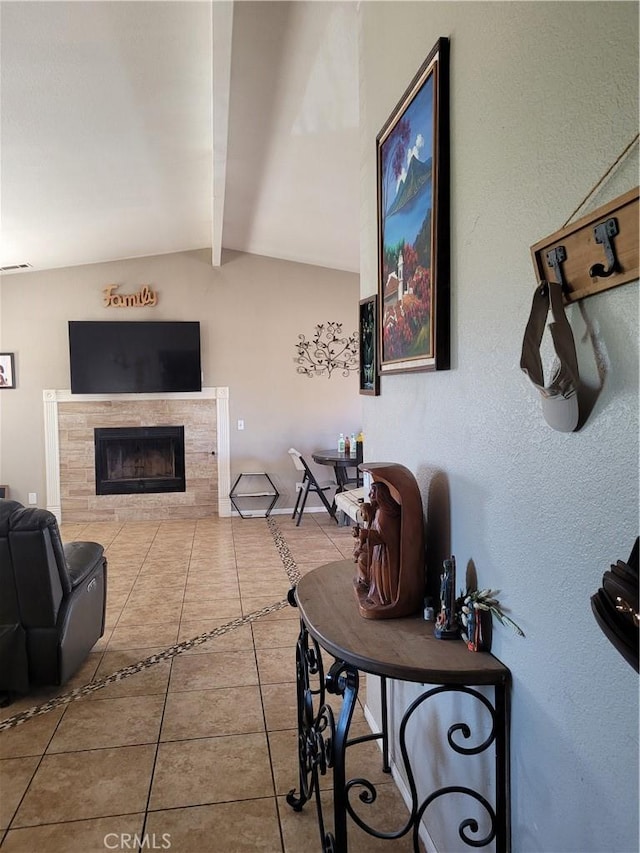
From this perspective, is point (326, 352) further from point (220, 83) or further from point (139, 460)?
point (220, 83)

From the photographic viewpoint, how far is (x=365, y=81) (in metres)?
2.28

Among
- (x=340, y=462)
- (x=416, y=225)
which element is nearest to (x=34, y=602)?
(x=416, y=225)

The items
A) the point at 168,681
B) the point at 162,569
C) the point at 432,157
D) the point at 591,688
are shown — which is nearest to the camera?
the point at 591,688

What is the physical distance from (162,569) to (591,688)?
14.3 feet

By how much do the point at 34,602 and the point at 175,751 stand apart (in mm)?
939

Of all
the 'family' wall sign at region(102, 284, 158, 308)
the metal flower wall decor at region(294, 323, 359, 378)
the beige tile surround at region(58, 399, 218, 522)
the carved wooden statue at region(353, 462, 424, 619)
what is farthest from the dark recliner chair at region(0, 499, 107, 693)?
the metal flower wall decor at region(294, 323, 359, 378)

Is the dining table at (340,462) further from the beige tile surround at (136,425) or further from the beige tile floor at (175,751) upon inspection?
the beige tile floor at (175,751)

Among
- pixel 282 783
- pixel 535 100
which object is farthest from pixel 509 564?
pixel 282 783

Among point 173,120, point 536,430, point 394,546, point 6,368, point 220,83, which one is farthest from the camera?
point 6,368

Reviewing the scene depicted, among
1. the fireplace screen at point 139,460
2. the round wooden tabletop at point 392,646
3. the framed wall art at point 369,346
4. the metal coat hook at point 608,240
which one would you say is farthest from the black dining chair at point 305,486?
the metal coat hook at point 608,240

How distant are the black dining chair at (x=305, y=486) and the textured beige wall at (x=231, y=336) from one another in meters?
0.17

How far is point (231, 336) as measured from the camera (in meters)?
6.75

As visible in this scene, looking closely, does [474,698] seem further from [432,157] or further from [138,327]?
[138,327]

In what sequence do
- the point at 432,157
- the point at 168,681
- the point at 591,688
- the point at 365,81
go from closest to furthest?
the point at 591,688 → the point at 432,157 → the point at 365,81 → the point at 168,681
